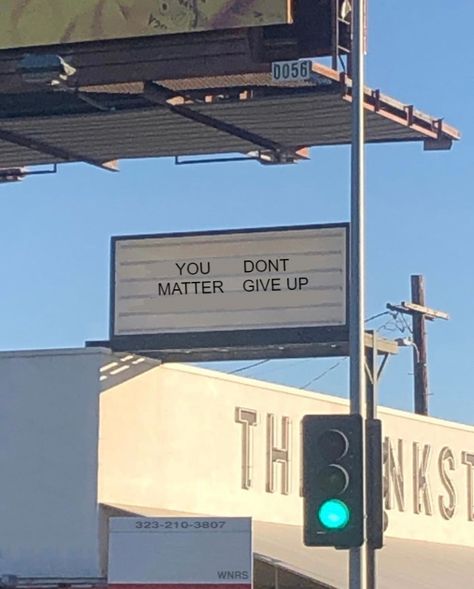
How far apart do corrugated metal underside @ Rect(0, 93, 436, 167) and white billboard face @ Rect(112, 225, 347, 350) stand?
77.1 inches

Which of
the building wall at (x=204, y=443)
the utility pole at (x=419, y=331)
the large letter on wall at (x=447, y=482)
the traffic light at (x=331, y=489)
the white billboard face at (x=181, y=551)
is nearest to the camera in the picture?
the traffic light at (x=331, y=489)

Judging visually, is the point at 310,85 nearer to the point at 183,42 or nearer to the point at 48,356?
the point at 183,42

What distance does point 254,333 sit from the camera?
20.5 meters

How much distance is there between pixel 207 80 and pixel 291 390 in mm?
4533

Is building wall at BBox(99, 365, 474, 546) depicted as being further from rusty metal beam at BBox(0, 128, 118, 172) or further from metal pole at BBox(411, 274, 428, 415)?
metal pole at BBox(411, 274, 428, 415)

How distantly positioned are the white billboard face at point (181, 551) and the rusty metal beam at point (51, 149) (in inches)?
328

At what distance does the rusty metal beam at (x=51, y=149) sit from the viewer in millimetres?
23719

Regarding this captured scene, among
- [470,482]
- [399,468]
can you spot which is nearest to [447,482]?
[470,482]

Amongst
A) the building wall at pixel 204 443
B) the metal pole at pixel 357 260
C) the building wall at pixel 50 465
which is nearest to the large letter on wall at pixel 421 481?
the building wall at pixel 204 443

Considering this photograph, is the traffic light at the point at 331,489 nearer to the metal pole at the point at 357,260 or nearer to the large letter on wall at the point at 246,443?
the metal pole at the point at 357,260

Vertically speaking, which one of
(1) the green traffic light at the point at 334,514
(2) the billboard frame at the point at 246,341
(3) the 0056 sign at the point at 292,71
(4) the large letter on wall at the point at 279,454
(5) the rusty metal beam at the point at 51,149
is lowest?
(1) the green traffic light at the point at 334,514

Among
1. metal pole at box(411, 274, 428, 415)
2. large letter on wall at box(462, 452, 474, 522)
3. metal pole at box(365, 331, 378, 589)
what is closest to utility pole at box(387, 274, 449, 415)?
metal pole at box(411, 274, 428, 415)

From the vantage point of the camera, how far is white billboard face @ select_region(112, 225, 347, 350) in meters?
20.4

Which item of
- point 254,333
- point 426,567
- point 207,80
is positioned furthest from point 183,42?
point 426,567
